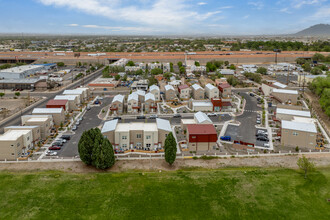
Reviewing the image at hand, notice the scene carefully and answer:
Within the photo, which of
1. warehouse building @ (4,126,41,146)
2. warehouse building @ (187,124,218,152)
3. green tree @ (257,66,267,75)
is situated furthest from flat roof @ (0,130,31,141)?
green tree @ (257,66,267,75)

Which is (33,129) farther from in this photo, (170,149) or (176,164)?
(176,164)

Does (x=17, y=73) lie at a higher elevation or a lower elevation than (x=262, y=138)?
higher

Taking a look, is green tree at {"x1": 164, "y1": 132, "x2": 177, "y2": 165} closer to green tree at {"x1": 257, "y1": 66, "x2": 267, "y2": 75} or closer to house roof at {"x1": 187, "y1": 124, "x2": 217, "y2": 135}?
house roof at {"x1": 187, "y1": 124, "x2": 217, "y2": 135}

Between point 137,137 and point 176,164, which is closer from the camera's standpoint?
point 176,164

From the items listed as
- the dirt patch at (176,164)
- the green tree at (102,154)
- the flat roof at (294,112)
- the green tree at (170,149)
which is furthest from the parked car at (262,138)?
the green tree at (102,154)

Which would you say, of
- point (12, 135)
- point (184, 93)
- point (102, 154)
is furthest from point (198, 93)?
point (12, 135)

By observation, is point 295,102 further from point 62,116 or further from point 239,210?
point 62,116

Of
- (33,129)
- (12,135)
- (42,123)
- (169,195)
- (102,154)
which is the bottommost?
(169,195)
